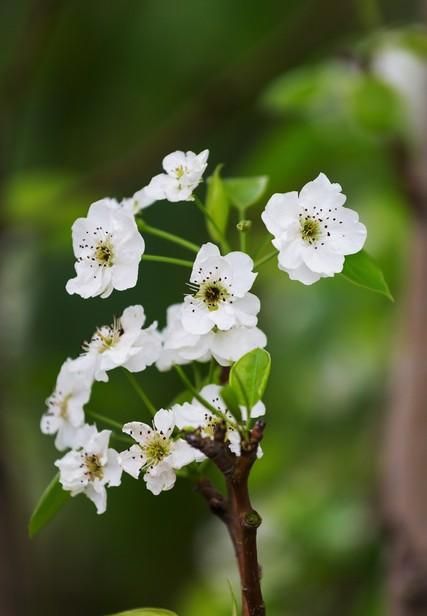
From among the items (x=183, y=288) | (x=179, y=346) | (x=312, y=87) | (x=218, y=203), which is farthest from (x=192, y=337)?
(x=183, y=288)

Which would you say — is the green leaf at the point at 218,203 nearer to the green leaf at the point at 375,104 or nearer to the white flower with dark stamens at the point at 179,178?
the white flower with dark stamens at the point at 179,178

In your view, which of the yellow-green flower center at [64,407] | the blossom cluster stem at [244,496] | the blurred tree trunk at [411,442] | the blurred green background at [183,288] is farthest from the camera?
the blurred green background at [183,288]

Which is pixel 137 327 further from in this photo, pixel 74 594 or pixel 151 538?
pixel 74 594

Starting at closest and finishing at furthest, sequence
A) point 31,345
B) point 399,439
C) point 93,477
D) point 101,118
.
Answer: point 93,477
point 399,439
point 31,345
point 101,118

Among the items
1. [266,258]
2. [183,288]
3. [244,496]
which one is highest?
[183,288]

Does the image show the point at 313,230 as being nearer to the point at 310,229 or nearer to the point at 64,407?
the point at 310,229

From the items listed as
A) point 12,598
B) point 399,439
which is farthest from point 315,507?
point 12,598

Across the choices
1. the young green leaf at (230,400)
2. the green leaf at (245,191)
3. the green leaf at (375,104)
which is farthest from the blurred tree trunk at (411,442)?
the young green leaf at (230,400)
